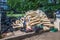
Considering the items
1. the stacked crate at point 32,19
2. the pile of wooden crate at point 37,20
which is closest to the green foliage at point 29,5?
the pile of wooden crate at point 37,20

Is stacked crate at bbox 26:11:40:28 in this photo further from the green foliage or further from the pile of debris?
the green foliage

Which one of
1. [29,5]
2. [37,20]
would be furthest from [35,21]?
[29,5]

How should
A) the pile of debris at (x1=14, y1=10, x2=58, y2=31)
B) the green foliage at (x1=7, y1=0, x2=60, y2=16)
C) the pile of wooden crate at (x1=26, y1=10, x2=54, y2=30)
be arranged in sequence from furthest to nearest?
the green foliage at (x1=7, y1=0, x2=60, y2=16) < the pile of wooden crate at (x1=26, y1=10, x2=54, y2=30) < the pile of debris at (x1=14, y1=10, x2=58, y2=31)

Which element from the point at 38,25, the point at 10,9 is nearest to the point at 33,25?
the point at 38,25

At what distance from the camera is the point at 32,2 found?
60.5ft

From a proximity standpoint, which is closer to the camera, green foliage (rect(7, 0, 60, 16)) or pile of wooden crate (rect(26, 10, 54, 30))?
pile of wooden crate (rect(26, 10, 54, 30))

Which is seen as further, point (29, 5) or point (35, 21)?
point (29, 5)

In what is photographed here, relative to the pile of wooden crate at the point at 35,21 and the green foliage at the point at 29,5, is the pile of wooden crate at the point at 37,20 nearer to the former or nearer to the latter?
the pile of wooden crate at the point at 35,21

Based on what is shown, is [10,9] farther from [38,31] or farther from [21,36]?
[21,36]

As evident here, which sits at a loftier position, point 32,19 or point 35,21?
point 32,19

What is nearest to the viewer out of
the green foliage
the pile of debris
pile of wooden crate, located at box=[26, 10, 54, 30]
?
the pile of debris

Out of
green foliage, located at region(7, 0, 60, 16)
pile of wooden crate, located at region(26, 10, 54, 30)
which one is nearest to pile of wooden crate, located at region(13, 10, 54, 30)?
pile of wooden crate, located at region(26, 10, 54, 30)

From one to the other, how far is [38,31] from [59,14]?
2823mm

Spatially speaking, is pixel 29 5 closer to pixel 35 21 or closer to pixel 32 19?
pixel 32 19
